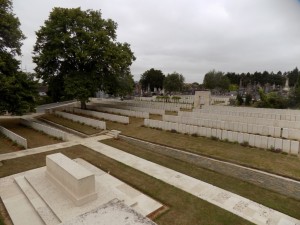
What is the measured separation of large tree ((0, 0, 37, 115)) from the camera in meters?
21.8

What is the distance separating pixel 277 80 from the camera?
338 feet

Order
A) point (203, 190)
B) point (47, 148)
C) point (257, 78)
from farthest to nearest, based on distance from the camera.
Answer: point (257, 78) < point (47, 148) < point (203, 190)

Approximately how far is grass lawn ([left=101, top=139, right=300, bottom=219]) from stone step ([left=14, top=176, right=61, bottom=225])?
719 centimetres

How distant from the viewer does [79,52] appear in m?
27.7

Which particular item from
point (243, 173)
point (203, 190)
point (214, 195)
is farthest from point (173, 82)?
point (214, 195)

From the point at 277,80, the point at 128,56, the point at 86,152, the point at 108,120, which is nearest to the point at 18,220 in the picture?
the point at 86,152

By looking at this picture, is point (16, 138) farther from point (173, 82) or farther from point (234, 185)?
point (173, 82)

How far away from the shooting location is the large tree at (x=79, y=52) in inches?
1116

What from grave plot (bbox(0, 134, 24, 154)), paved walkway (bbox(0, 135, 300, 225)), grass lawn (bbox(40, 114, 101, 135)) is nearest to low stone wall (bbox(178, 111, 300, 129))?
grass lawn (bbox(40, 114, 101, 135))

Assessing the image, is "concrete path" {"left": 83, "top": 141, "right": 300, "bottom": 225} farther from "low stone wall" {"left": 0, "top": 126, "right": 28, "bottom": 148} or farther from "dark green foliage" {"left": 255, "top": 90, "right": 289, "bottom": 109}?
"dark green foliage" {"left": 255, "top": 90, "right": 289, "bottom": 109}

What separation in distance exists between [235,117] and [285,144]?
779 centimetres

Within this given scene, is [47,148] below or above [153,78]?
below

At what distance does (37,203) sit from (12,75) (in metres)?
18.3

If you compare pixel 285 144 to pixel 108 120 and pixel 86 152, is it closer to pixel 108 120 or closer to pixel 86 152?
pixel 86 152
